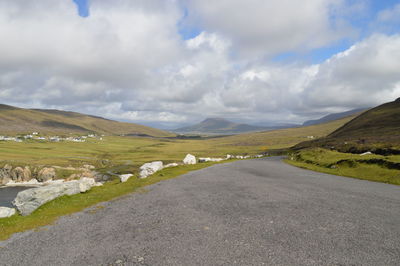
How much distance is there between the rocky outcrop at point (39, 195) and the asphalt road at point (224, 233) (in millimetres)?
6553

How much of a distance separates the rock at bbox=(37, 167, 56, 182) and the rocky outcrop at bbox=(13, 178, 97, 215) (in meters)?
84.9

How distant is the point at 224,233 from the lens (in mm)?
13406

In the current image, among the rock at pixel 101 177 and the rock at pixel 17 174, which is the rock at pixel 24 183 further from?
the rock at pixel 101 177

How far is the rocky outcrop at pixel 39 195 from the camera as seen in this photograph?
21.5m

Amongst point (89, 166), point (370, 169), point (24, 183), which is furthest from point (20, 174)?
point (370, 169)

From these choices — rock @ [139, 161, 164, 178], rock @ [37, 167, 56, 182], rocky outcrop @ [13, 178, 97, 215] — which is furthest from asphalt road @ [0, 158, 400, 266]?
rock @ [37, 167, 56, 182]

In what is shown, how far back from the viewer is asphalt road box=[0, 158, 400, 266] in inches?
427

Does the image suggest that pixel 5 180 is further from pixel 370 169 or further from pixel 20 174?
pixel 370 169

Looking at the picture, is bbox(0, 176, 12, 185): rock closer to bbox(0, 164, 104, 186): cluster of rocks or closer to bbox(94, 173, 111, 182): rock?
bbox(0, 164, 104, 186): cluster of rocks

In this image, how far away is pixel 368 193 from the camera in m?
22.9

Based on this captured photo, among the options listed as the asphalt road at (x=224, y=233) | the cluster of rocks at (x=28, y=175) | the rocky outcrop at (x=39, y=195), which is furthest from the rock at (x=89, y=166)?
the asphalt road at (x=224, y=233)

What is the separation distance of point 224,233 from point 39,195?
63.6 feet

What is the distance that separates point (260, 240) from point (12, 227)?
17.0 meters

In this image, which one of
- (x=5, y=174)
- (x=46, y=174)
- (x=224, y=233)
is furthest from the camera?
(x=46, y=174)
